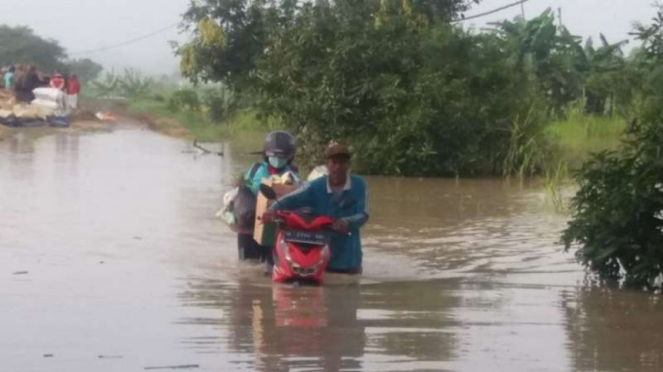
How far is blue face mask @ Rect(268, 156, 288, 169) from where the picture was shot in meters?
11.8

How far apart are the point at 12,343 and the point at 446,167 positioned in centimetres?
1658

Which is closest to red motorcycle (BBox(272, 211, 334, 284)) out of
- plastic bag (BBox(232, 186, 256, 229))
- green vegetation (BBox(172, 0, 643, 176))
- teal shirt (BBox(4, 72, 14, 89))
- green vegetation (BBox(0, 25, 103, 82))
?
plastic bag (BBox(232, 186, 256, 229))

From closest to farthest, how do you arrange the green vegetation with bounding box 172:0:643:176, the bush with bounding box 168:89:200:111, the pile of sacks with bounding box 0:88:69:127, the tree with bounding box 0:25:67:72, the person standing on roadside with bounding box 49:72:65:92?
the green vegetation with bounding box 172:0:643:176 < the pile of sacks with bounding box 0:88:69:127 < the person standing on roadside with bounding box 49:72:65:92 < the bush with bounding box 168:89:200:111 < the tree with bounding box 0:25:67:72

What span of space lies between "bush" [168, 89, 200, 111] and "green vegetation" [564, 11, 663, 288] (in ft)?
130

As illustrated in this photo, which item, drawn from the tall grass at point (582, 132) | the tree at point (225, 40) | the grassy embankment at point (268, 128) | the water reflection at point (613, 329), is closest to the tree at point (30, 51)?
the grassy embankment at point (268, 128)

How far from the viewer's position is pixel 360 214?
11.1 m

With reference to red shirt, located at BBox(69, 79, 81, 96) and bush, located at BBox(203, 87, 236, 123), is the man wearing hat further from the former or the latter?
red shirt, located at BBox(69, 79, 81, 96)

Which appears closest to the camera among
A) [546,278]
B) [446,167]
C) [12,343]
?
[12,343]

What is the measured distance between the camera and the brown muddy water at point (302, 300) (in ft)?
27.1

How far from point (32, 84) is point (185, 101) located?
661cm

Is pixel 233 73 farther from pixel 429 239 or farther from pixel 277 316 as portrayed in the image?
pixel 277 316

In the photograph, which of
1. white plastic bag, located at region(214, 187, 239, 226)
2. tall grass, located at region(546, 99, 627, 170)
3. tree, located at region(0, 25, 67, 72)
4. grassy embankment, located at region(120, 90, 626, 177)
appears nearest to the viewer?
white plastic bag, located at region(214, 187, 239, 226)

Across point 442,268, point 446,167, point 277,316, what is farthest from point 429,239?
point 446,167

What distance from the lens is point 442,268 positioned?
1305cm
